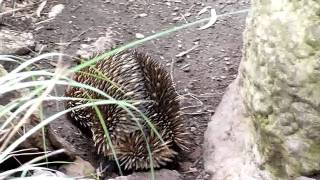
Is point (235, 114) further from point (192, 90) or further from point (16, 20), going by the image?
point (16, 20)

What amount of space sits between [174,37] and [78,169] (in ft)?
4.39

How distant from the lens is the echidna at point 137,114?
2801 millimetres

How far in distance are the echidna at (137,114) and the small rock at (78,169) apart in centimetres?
15

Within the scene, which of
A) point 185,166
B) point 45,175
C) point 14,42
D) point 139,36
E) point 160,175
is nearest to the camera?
point 45,175

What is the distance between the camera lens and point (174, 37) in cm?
381

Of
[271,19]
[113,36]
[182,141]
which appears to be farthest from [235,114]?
[113,36]

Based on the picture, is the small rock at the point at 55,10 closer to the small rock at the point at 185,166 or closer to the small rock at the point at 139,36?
the small rock at the point at 139,36

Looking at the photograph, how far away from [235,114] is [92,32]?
130cm

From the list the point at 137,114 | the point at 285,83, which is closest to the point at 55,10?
the point at 137,114

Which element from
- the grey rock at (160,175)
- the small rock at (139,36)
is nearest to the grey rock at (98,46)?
the small rock at (139,36)

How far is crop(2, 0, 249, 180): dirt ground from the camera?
325 cm

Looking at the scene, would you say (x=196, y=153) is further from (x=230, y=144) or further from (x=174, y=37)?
(x=174, y=37)

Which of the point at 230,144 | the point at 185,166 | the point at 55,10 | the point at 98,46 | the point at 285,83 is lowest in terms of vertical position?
the point at 185,166

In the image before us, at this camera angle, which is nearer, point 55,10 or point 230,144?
point 230,144
